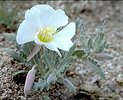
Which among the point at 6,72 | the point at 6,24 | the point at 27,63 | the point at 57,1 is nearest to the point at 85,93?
the point at 27,63

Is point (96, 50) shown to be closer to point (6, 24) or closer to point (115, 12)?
point (6, 24)

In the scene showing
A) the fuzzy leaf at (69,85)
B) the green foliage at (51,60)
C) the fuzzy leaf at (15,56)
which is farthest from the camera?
the fuzzy leaf at (15,56)

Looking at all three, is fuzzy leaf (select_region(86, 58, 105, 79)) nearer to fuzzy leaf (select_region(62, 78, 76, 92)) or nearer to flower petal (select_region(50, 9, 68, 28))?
fuzzy leaf (select_region(62, 78, 76, 92))

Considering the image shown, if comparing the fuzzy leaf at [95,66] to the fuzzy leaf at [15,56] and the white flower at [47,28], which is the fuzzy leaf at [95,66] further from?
the fuzzy leaf at [15,56]

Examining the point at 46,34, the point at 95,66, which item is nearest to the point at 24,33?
the point at 46,34

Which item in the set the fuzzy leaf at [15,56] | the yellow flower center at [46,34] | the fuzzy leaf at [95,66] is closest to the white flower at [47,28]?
the yellow flower center at [46,34]

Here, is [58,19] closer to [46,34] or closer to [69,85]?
[46,34]
